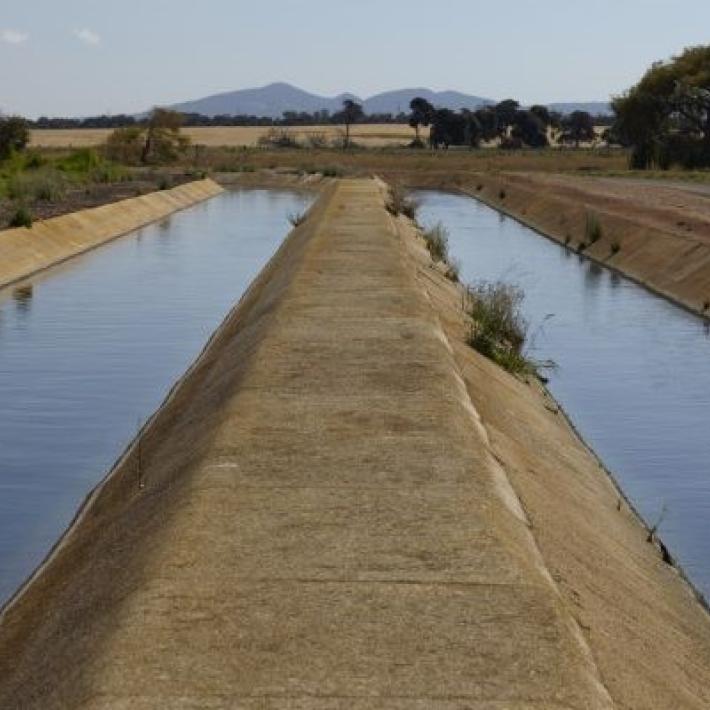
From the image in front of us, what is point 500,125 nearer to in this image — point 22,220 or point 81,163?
point 81,163

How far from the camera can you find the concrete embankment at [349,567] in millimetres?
6504

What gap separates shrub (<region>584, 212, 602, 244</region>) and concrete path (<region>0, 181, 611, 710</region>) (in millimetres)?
29678

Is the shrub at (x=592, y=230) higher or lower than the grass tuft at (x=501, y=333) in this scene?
lower

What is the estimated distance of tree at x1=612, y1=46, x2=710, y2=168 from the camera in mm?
88938

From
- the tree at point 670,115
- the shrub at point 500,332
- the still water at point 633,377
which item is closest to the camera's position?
the still water at point 633,377

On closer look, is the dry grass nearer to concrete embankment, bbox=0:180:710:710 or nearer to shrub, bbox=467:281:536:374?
shrub, bbox=467:281:536:374

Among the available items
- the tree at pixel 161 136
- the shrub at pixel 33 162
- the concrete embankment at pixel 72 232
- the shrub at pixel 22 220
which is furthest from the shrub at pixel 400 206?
the tree at pixel 161 136

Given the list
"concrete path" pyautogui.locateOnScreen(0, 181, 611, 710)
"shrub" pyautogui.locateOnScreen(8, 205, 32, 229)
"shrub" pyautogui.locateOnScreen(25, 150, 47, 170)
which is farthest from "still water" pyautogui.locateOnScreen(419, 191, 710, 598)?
"shrub" pyautogui.locateOnScreen(25, 150, 47, 170)

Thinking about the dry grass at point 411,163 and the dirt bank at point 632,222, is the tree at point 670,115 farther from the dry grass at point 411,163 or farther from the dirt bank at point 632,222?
the dirt bank at point 632,222

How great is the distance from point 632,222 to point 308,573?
118 feet

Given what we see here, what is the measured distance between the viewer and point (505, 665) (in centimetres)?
663

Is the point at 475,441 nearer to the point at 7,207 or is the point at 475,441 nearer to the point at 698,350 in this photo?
the point at 698,350

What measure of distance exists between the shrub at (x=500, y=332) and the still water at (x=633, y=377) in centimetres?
70

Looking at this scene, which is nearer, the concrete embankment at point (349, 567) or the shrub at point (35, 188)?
the concrete embankment at point (349, 567)
